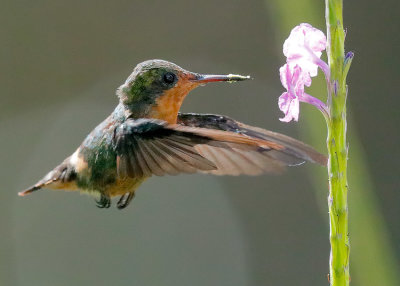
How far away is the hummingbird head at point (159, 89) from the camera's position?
2072 millimetres

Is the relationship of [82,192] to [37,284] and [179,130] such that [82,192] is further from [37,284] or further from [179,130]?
[37,284]

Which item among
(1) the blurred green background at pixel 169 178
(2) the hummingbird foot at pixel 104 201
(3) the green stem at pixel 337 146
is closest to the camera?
(3) the green stem at pixel 337 146

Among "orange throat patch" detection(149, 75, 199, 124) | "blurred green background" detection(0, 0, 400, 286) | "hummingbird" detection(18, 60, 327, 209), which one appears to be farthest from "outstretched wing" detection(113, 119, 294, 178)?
"blurred green background" detection(0, 0, 400, 286)

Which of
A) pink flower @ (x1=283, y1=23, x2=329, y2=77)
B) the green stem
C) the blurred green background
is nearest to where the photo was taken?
the green stem

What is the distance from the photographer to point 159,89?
6.89 ft

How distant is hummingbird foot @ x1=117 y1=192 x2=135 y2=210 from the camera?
2273 millimetres

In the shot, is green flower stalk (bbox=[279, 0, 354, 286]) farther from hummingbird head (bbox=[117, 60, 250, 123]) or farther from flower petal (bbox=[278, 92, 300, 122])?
hummingbird head (bbox=[117, 60, 250, 123])

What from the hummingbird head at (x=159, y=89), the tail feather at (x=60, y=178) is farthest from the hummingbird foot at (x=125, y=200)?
the hummingbird head at (x=159, y=89)

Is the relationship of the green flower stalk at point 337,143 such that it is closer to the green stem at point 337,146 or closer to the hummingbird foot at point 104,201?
the green stem at point 337,146

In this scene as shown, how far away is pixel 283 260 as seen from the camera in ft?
16.9

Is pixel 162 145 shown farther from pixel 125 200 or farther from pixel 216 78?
pixel 125 200

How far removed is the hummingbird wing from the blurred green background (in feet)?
7.97

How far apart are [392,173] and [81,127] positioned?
2462 mm

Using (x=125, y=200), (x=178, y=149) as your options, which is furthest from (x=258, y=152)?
(x=125, y=200)
